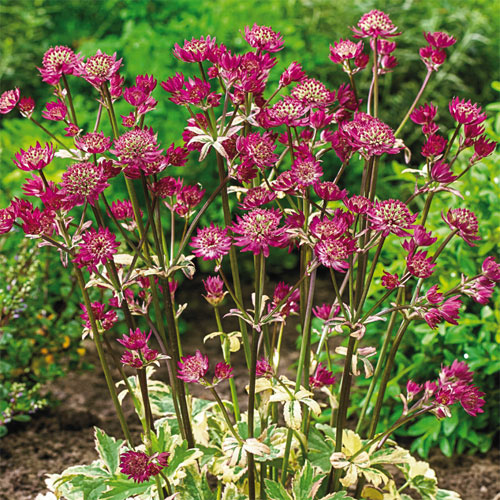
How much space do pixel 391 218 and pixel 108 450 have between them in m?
0.96

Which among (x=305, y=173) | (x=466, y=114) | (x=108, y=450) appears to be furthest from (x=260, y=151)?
(x=108, y=450)

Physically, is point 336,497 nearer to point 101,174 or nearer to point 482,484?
point 101,174

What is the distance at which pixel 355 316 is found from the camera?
1425mm

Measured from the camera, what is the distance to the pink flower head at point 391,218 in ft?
3.99

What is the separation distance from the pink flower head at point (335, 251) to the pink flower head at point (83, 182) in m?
0.42

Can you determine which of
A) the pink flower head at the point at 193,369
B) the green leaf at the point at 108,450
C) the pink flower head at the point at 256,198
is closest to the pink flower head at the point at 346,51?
the pink flower head at the point at 256,198

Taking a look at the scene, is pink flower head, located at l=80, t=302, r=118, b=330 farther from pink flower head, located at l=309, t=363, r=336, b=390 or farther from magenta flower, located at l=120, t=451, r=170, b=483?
pink flower head, located at l=309, t=363, r=336, b=390

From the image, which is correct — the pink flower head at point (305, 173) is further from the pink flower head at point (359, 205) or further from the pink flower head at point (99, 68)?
the pink flower head at point (99, 68)

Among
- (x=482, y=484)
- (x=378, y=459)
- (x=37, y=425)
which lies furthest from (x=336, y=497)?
(x=37, y=425)

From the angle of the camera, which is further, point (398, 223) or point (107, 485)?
point (107, 485)

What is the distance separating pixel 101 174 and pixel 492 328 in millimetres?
1477

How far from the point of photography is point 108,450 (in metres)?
1.68

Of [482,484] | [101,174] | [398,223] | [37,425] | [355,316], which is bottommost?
[482,484]

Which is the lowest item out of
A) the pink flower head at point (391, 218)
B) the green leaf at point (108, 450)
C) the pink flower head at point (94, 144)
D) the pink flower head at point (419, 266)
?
the green leaf at point (108, 450)
